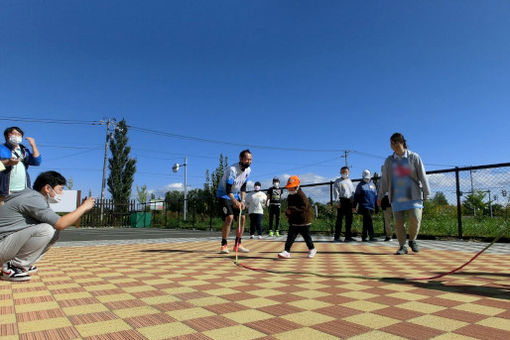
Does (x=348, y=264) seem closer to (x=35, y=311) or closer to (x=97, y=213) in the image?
(x=35, y=311)

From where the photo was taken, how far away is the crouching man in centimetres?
279

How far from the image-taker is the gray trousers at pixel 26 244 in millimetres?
2793

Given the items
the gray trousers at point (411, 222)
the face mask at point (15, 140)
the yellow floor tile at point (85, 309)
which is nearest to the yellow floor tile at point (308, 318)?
the yellow floor tile at point (85, 309)

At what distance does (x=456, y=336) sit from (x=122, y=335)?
1.62 meters

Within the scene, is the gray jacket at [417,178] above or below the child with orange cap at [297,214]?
above

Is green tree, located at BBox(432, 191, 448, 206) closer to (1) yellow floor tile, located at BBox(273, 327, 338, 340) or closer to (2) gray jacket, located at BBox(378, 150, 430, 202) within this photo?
(2) gray jacket, located at BBox(378, 150, 430, 202)

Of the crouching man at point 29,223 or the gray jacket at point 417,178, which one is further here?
the gray jacket at point 417,178

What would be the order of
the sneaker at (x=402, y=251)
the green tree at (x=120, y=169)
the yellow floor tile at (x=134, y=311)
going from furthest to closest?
the green tree at (x=120, y=169) < the sneaker at (x=402, y=251) < the yellow floor tile at (x=134, y=311)

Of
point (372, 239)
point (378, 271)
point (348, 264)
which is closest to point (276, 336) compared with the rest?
point (378, 271)

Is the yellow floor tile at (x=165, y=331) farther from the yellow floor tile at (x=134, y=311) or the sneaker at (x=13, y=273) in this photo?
the sneaker at (x=13, y=273)

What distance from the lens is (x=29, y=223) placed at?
289 cm

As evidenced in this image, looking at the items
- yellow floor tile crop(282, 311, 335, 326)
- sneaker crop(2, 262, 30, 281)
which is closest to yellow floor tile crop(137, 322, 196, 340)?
yellow floor tile crop(282, 311, 335, 326)

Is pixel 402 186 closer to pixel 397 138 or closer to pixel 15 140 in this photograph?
pixel 397 138

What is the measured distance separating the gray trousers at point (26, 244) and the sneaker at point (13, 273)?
0.15 ft
